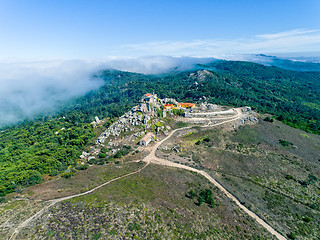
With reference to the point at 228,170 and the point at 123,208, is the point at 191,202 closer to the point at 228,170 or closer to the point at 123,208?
the point at 123,208

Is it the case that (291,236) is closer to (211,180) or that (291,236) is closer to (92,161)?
(211,180)

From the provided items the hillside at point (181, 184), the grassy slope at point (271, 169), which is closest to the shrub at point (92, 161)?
the hillside at point (181, 184)

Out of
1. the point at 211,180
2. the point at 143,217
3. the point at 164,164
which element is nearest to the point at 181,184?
the point at 211,180

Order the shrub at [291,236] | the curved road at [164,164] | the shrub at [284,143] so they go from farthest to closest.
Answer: the shrub at [284,143]
the shrub at [291,236]
the curved road at [164,164]

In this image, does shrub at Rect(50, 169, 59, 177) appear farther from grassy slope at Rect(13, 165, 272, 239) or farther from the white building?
the white building

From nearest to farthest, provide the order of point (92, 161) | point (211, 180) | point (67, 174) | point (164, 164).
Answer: point (67, 174) → point (211, 180) → point (164, 164) → point (92, 161)

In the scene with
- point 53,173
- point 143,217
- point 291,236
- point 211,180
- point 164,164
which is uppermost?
point 143,217

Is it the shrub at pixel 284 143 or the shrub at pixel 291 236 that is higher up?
the shrub at pixel 291 236

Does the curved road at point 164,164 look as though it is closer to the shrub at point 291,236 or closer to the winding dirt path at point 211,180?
the winding dirt path at point 211,180

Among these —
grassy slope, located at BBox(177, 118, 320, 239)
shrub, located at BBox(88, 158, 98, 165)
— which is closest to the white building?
grassy slope, located at BBox(177, 118, 320, 239)

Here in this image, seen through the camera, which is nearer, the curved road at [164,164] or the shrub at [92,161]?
the curved road at [164,164]

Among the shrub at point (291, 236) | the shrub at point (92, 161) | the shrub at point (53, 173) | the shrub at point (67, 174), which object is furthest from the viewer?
the shrub at point (92, 161)

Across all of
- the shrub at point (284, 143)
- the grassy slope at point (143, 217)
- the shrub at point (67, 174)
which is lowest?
the shrub at point (284, 143)
